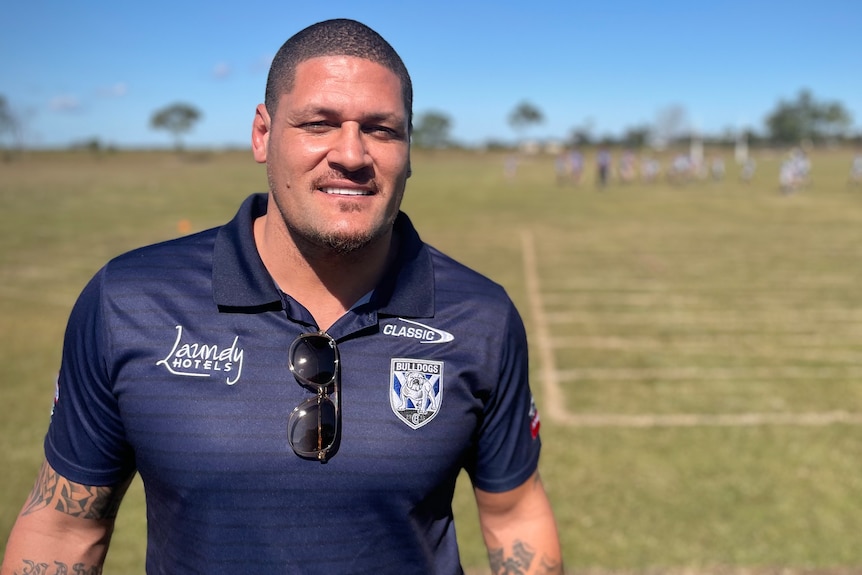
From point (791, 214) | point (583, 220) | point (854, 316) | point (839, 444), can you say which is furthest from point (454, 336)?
point (791, 214)

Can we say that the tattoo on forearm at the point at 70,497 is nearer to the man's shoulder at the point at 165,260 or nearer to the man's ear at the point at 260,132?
the man's shoulder at the point at 165,260

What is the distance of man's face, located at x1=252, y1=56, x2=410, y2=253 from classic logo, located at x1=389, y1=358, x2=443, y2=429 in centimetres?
31

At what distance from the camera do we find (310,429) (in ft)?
5.82

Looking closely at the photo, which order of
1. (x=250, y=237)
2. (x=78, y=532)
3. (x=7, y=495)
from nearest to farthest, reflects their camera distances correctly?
1. (x=78, y=532)
2. (x=250, y=237)
3. (x=7, y=495)

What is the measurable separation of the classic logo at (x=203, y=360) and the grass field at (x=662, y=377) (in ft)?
10.5

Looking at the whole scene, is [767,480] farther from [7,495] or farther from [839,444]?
[7,495]

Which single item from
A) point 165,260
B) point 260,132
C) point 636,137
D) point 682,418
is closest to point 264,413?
point 165,260

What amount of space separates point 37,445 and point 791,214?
839 inches

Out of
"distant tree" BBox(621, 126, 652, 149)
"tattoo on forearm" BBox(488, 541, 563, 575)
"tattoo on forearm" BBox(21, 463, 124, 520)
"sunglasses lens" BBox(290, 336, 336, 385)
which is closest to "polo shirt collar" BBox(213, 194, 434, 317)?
"sunglasses lens" BBox(290, 336, 336, 385)

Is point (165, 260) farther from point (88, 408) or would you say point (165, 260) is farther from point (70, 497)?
point (70, 497)

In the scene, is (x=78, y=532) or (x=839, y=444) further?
(x=839, y=444)

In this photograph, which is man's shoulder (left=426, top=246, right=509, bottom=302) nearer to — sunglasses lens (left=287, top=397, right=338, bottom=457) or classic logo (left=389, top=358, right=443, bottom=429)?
classic logo (left=389, top=358, right=443, bottom=429)

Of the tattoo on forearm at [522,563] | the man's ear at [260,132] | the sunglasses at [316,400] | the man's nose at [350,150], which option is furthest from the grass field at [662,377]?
the man's nose at [350,150]

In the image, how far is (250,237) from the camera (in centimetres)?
209
